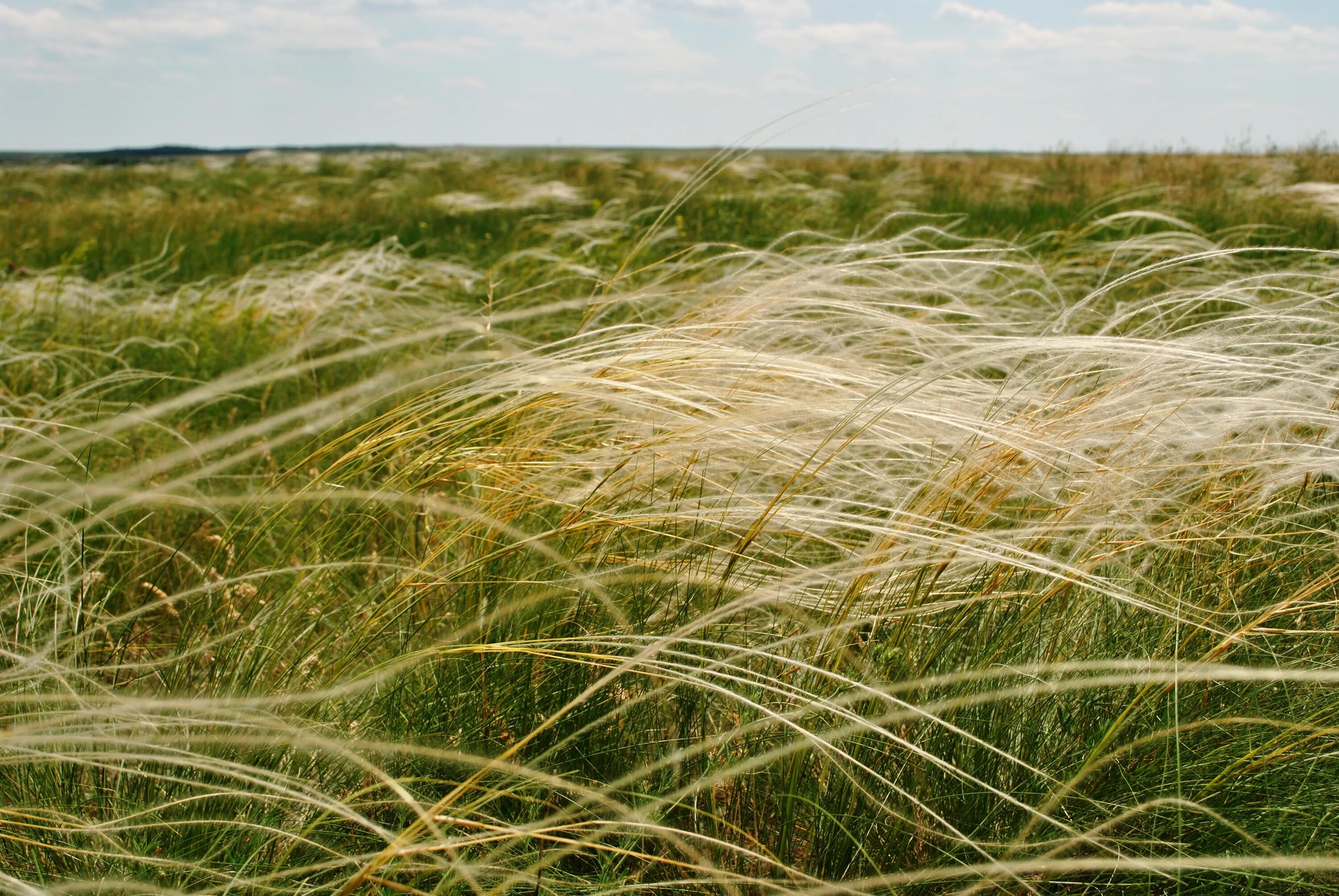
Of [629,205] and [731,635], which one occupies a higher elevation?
[629,205]

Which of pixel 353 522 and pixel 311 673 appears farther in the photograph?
pixel 353 522

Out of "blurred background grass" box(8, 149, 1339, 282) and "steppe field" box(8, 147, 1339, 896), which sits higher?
"blurred background grass" box(8, 149, 1339, 282)

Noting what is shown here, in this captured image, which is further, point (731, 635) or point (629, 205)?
point (629, 205)

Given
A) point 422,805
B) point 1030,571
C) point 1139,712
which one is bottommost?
point 422,805

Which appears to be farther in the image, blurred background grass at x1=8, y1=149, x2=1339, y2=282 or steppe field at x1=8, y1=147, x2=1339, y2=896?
blurred background grass at x1=8, y1=149, x2=1339, y2=282

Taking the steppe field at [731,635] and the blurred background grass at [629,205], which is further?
the blurred background grass at [629,205]

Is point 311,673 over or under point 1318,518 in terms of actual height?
under

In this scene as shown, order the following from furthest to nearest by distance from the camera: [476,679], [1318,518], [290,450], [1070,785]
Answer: [290,450] < [1318,518] < [476,679] < [1070,785]

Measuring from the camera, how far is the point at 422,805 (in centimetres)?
104

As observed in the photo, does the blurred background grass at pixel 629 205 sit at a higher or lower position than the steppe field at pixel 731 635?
higher

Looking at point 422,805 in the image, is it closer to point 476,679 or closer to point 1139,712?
point 476,679

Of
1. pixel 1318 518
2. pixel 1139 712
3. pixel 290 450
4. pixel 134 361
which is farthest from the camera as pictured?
pixel 134 361

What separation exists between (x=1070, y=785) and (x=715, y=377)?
2.79 ft

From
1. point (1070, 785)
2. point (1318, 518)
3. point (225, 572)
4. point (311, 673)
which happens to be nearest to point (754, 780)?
point (1070, 785)
